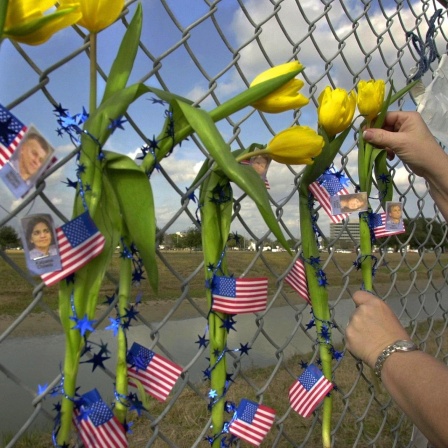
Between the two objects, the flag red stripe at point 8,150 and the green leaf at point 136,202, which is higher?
the green leaf at point 136,202

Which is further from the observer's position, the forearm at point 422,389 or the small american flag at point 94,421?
the forearm at point 422,389

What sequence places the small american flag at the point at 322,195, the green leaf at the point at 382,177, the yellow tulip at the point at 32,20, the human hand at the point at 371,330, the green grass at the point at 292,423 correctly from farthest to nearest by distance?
the green grass at the point at 292,423 → the green leaf at the point at 382,177 → the small american flag at the point at 322,195 → the human hand at the point at 371,330 → the yellow tulip at the point at 32,20

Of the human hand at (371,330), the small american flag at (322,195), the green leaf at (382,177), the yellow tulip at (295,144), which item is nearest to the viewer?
the yellow tulip at (295,144)

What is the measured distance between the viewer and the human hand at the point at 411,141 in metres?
1.00

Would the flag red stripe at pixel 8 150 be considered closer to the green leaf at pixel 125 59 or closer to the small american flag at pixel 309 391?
the green leaf at pixel 125 59

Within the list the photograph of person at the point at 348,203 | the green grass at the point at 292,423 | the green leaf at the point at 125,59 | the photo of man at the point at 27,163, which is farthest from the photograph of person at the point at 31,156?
the green grass at the point at 292,423

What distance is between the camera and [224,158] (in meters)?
0.56

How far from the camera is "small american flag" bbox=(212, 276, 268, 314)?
0.73 meters

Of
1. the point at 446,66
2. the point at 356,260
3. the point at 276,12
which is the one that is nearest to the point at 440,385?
the point at 356,260

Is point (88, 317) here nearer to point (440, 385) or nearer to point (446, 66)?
point (440, 385)

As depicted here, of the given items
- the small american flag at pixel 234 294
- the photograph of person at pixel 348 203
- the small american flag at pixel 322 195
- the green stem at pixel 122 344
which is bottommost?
the green stem at pixel 122 344

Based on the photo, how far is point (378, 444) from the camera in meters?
1.75

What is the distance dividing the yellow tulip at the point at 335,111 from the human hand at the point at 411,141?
143 millimetres

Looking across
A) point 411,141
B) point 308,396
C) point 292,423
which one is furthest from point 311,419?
point 411,141
